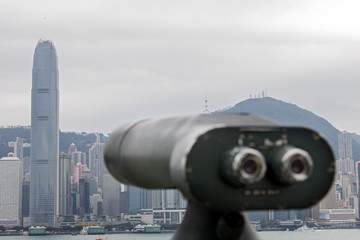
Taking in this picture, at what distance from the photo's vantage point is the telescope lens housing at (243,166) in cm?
605

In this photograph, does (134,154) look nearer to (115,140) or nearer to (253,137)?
(115,140)

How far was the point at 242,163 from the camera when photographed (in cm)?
609

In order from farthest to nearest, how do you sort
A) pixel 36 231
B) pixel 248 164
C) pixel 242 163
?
pixel 36 231, pixel 248 164, pixel 242 163

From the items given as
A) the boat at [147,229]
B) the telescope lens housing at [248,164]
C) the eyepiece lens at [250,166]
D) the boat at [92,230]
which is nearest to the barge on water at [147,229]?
the boat at [147,229]

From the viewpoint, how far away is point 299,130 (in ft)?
21.5

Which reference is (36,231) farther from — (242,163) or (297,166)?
(242,163)

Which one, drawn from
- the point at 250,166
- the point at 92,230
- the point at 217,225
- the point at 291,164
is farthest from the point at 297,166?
the point at 92,230

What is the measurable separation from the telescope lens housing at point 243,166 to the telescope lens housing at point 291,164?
0.50ft

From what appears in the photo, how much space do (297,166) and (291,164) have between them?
0.12 meters

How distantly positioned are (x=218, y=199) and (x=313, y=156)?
3.44 feet

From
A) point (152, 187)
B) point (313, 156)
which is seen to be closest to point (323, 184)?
point (313, 156)

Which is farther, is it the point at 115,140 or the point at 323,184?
the point at 115,140

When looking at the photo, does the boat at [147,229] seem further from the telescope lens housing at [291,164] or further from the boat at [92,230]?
the telescope lens housing at [291,164]

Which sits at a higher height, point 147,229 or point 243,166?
point 243,166
